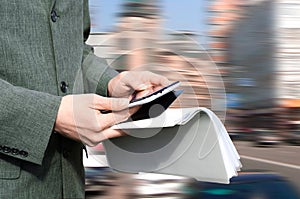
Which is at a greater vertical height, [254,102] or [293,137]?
[254,102]

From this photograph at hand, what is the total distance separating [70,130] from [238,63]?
3.41 ft

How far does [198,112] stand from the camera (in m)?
0.80

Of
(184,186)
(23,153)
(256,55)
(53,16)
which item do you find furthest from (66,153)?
(256,55)

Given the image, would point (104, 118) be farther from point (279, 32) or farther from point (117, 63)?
point (279, 32)

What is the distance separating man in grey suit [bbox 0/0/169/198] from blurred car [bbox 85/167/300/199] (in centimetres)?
77

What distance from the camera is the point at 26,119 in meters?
0.79

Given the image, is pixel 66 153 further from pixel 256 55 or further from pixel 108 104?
pixel 256 55

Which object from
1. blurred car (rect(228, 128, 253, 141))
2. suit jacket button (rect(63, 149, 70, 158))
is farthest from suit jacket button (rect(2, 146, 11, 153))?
blurred car (rect(228, 128, 253, 141))

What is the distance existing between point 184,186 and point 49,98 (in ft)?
3.32

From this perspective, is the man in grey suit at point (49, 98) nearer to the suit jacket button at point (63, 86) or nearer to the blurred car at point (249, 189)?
the suit jacket button at point (63, 86)

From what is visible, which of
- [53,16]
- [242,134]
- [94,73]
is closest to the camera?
[53,16]

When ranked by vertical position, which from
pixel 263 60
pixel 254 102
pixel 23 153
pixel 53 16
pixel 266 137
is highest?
pixel 53 16

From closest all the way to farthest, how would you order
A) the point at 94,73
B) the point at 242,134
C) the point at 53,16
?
the point at 53,16
the point at 94,73
the point at 242,134

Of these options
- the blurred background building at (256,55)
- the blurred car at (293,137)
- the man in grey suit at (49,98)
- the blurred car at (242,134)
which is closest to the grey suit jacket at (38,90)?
the man in grey suit at (49,98)
